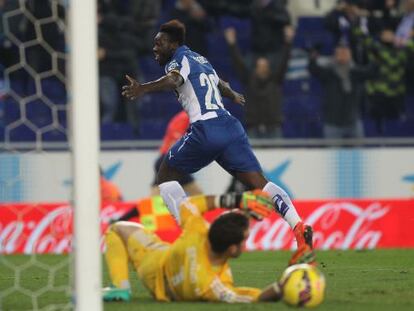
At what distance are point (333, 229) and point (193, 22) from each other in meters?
4.07

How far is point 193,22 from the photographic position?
54.2ft

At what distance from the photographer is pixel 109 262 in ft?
23.9

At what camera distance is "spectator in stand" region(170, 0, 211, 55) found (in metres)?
16.5

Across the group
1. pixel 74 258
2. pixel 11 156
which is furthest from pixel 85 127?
pixel 11 156

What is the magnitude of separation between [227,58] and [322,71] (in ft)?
5.48

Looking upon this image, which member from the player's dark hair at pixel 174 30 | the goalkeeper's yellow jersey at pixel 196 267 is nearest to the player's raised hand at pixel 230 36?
the player's dark hair at pixel 174 30

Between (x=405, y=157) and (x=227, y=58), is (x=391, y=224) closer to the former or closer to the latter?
(x=405, y=157)

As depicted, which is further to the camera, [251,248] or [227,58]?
[227,58]

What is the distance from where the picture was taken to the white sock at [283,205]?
29.4 feet

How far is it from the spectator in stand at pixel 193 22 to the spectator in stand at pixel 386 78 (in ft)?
7.54

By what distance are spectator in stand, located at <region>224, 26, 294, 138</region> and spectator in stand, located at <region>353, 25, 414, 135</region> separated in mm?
1365

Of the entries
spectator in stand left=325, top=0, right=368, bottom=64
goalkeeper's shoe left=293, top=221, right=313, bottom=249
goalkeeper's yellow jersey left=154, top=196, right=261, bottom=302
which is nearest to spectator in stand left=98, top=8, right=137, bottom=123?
spectator in stand left=325, top=0, right=368, bottom=64

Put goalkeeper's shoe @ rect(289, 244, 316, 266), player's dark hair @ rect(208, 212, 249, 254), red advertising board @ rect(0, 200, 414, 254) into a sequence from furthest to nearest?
red advertising board @ rect(0, 200, 414, 254), goalkeeper's shoe @ rect(289, 244, 316, 266), player's dark hair @ rect(208, 212, 249, 254)

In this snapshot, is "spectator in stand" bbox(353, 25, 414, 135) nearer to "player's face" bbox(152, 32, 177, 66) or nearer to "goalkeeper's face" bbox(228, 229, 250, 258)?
"player's face" bbox(152, 32, 177, 66)
